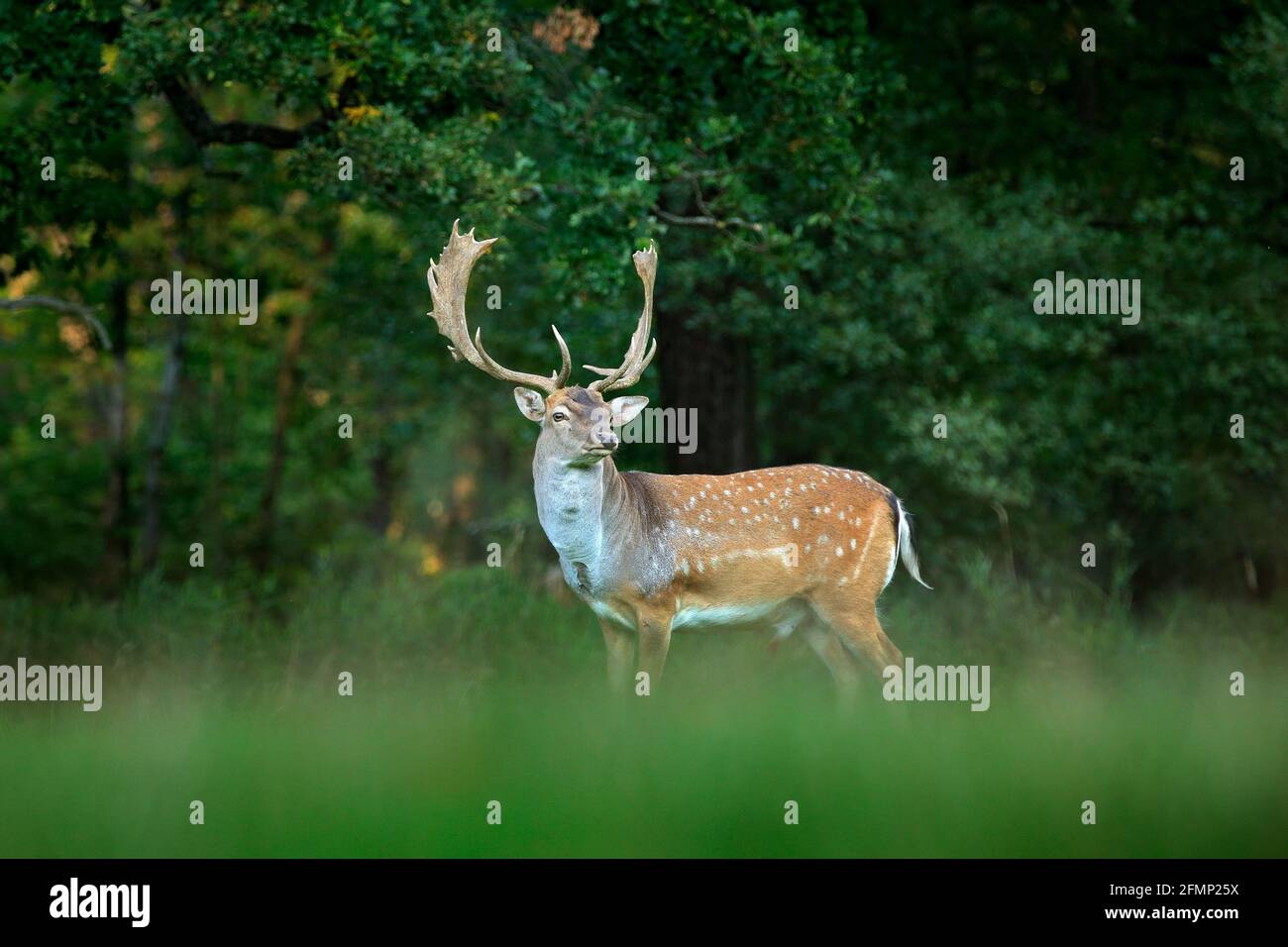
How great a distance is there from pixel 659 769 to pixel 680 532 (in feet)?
9.56

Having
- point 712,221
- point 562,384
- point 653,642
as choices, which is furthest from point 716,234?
point 653,642

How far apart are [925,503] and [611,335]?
319 centimetres

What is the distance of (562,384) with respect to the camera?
321 inches

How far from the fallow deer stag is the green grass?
37 centimetres

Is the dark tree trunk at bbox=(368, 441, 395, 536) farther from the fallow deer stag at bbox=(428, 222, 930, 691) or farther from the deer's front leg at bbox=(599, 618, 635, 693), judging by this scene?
the deer's front leg at bbox=(599, 618, 635, 693)

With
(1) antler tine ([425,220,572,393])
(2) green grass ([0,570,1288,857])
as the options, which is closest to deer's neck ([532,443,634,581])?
(2) green grass ([0,570,1288,857])

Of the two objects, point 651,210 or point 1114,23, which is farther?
point 1114,23

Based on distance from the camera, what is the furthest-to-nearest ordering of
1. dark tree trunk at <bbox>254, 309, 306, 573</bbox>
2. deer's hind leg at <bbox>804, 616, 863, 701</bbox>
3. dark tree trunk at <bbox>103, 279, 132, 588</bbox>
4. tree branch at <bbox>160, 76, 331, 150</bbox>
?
dark tree trunk at <bbox>254, 309, 306, 573</bbox>, dark tree trunk at <bbox>103, 279, 132, 588</bbox>, tree branch at <bbox>160, 76, 331, 150</bbox>, deer's hind leg at <bbox>804, 616, 863, 701</bbox>

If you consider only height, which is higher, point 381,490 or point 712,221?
point 712,221

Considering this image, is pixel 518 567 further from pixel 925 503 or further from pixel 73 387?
pixel 73 387

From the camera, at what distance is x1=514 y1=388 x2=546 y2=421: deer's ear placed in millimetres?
8070

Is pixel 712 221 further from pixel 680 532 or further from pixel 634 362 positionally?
pixel 680 532

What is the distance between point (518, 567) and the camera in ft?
46.8

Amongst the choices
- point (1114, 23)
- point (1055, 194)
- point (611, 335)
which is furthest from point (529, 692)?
point (1114, 23)
